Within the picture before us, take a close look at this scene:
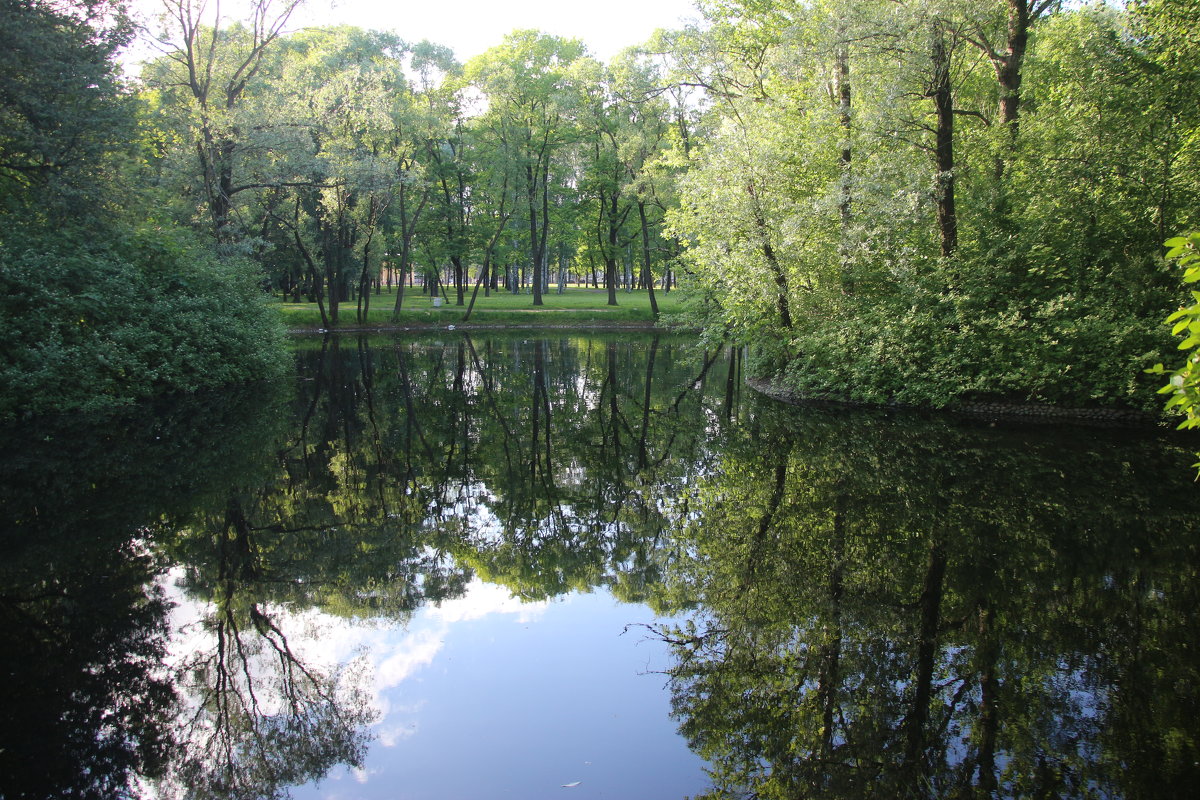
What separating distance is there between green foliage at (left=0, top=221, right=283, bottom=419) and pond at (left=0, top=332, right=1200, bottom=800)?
1944 mm

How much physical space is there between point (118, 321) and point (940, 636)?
18.2 m

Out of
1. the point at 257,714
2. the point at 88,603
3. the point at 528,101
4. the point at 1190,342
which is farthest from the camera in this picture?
the point at 528,101

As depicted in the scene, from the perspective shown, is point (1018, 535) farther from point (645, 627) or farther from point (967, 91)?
point (967, 91)

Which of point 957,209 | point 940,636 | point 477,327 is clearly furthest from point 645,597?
point 477,327

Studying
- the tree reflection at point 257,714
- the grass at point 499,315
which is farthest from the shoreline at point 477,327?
the tree reflection at point 257,714

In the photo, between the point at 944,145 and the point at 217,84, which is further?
the point at 217,84

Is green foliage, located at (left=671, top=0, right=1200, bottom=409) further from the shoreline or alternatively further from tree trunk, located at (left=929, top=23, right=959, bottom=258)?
the shoreline

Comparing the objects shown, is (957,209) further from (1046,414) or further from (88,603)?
(88,603)

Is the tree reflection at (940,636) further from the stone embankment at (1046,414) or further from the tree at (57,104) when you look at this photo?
the tree at (57,104)

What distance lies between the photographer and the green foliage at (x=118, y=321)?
48.2 ft

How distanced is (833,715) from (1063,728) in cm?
135

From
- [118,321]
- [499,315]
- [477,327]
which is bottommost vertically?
[477,327]

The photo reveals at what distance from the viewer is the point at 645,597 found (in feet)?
21.9

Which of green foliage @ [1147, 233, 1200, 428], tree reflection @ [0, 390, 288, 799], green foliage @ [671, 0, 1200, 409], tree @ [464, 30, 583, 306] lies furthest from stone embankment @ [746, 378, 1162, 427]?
tree @ [464, 30, 583, 306]
